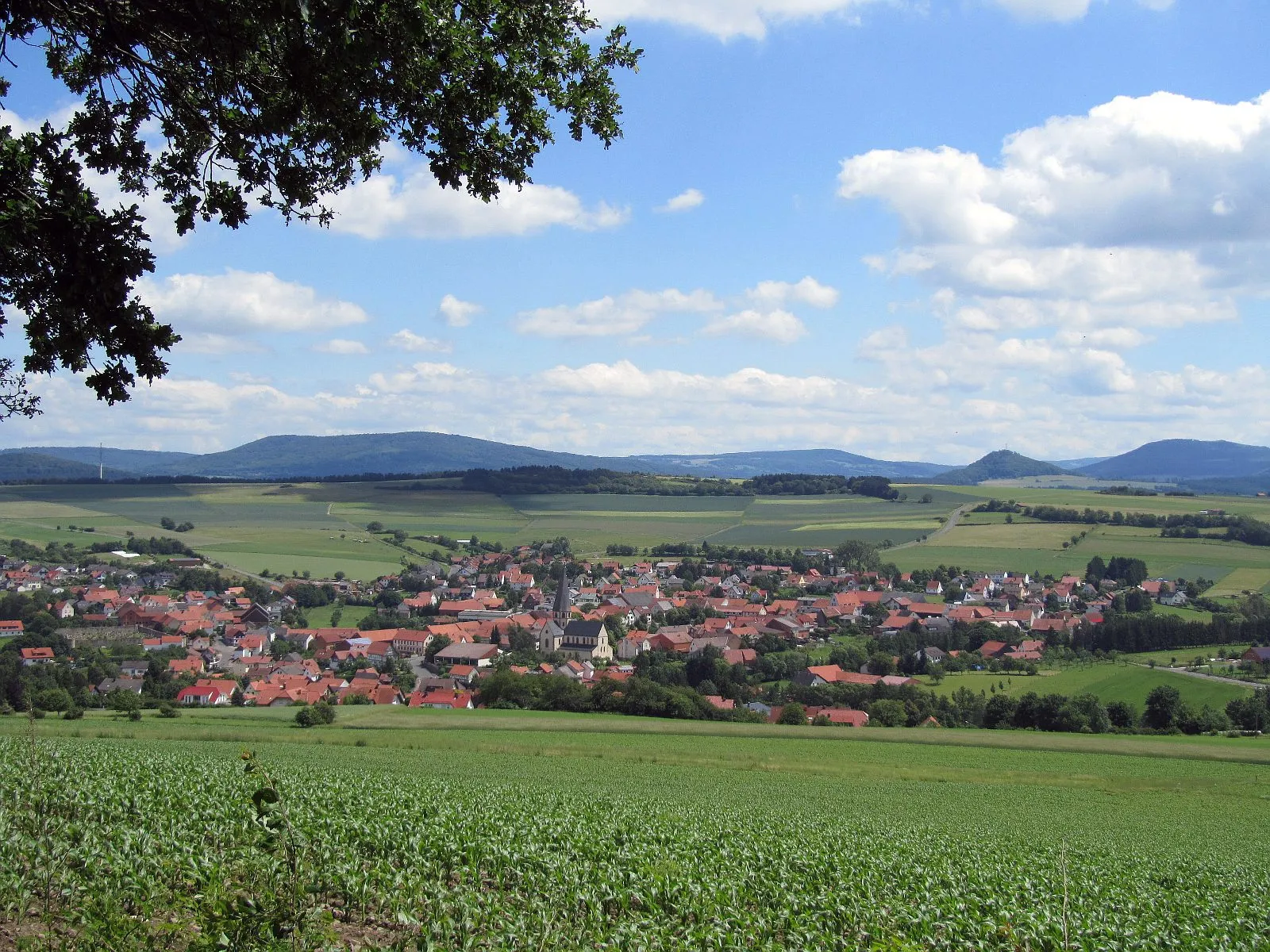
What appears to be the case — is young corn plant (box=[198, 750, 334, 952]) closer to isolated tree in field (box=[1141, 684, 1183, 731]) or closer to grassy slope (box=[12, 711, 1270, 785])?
grassy slope (box=[12, 711, 1270, 785])

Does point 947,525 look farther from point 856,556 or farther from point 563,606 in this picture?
point 563,606

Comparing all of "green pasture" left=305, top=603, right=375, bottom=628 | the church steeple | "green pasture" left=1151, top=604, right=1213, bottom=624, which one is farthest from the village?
"green pasture" left=1151, top=604, right=1213, bottom=624

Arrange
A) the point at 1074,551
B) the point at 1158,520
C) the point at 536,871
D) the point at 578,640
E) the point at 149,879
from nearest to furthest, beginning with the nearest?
the point at 149,879 → the point at 536,871 → the point at 578,640 → the point at 1074,551 → the point at 1158,520

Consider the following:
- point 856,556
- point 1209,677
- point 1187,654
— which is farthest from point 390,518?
point 1209,677

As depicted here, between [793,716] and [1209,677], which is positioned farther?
[1209,677]

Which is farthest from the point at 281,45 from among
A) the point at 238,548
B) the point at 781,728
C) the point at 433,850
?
the point at 238,548

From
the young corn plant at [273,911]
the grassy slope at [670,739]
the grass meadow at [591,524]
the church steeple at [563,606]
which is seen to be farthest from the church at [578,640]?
the young corn plant at [273,911]

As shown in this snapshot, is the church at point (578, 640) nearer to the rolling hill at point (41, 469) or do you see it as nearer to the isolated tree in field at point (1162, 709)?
the isolated tree in field at point (1162, 709)

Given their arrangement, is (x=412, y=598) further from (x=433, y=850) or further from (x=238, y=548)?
(x=433, y=850)

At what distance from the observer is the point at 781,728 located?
140 feet

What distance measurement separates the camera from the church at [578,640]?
80.0 m

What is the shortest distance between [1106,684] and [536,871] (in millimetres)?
56082

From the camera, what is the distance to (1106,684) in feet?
184

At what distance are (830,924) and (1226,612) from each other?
7839cm
